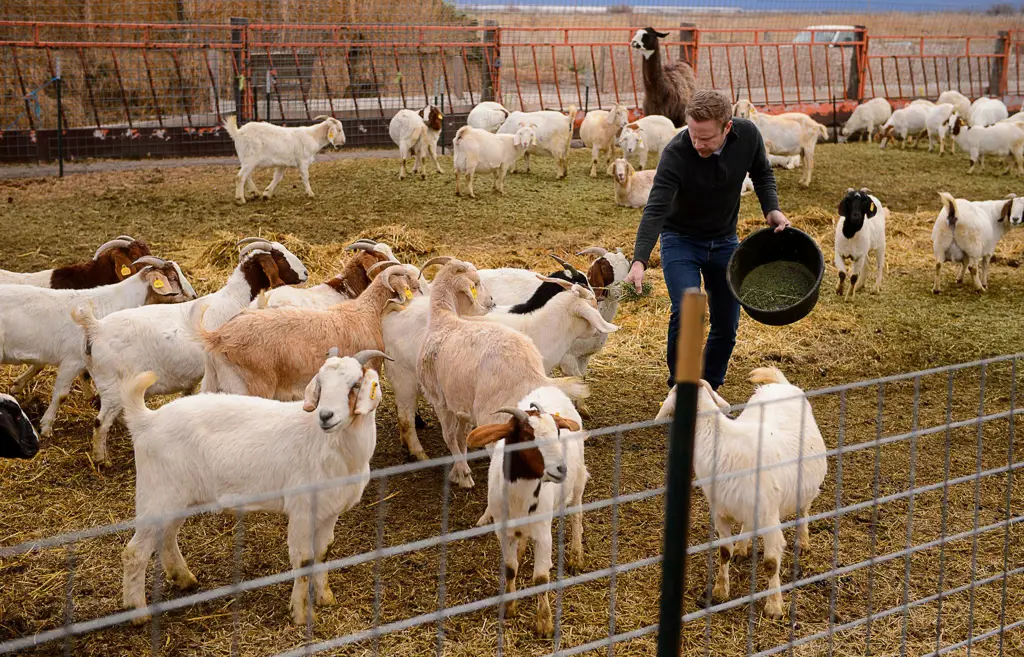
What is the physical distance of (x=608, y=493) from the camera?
5156mm

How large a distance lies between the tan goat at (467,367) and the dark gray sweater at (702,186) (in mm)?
814

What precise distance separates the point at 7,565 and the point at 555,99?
19.3m

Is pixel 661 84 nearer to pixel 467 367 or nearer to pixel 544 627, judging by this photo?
Result: pixel 467 367

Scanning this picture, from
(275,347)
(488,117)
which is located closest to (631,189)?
(488,117)

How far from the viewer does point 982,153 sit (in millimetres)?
15789

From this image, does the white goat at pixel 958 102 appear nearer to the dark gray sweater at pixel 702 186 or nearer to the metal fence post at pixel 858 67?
the metal fence post at pixel 858 67

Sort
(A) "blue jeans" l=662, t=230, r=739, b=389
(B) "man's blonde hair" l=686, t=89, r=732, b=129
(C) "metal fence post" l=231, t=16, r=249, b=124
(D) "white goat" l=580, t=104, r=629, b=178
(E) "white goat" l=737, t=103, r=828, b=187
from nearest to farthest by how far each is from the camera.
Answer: (B) "man's blonde hair" l=686, t=89, r=732, b=129 < (A) "blue jeans" l=662, t=230, r=739, b=389 < (E) "white goat" l=737, t=103, r=828, b=187 < (D) "white goat" l=580, t=104, r=629, b=178 < (C) "metal fence post" l=231, t=16, r=249, b=124

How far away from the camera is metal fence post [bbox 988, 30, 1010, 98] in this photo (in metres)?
23.3

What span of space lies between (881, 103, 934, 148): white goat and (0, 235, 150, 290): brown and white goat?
590 inches

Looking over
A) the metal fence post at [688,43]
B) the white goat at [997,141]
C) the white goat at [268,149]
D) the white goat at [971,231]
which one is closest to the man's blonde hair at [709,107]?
the white goat at [971,231]

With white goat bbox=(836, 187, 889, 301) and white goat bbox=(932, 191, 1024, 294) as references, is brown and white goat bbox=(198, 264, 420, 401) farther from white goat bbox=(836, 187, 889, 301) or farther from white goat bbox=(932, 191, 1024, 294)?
white goat bbox=(932, 191, 1024, 294)

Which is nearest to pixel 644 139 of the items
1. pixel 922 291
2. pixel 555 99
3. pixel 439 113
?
pixel 439 113

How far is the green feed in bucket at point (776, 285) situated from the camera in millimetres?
5234

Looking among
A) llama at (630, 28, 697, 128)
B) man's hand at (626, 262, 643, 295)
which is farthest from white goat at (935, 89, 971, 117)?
man's hand at (626, 262, 643, 295)
